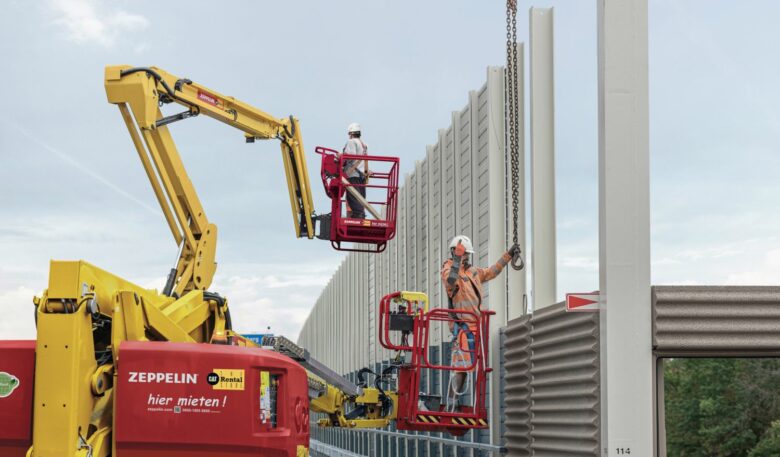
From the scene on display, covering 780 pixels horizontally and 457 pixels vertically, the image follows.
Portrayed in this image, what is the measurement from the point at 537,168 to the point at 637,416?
481 cm

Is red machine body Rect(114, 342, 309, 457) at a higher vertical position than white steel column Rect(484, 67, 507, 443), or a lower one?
lower

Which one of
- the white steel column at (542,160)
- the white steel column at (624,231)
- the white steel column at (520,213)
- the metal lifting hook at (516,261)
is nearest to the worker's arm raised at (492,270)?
the metal lifting hook at (516,261)

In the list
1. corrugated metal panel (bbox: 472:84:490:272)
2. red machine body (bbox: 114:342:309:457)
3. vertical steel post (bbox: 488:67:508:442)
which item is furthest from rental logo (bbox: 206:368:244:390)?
corrugated metal panel (bbox: 472:84:490:272)

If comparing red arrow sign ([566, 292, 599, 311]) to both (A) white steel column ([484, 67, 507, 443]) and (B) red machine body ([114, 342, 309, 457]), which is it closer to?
(B) red machine body ([114, 342, 309, 457])

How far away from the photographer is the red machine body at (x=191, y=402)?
9648mm

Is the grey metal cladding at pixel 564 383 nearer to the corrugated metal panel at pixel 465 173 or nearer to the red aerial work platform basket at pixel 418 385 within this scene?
the red aerial work platform basket at pixel 418 385

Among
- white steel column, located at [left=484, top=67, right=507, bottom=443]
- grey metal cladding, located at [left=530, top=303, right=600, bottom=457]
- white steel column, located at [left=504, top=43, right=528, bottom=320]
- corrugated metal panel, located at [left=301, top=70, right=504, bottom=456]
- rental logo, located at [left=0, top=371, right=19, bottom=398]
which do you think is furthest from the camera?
corrugated metal panel, located at [left=301, top=70, right=504, bottom=456]

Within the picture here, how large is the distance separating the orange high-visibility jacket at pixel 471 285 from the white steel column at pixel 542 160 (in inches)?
19.2

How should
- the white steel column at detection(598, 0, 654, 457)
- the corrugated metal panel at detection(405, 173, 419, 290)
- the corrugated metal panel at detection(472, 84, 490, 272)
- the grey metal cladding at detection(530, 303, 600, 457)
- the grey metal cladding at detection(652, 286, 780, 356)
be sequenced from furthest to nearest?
the corrugated metal panel at detection(405, 173, 419, 290) < the corrugated metal panel at detection(472, 84, 490, 272) < the grey metal cladding at detection(530, 303, 600, 457) < the grey metal cladding at detection(652, 286, 780, 356) < the white steel column at detection(598, 0, 654, 457)

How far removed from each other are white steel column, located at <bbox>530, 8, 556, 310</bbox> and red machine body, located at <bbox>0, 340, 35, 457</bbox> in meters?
7.22

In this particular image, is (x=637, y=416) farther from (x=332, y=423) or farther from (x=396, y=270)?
(x=396, y=270)

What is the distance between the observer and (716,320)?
39.3 feet

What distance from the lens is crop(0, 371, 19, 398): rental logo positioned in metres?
9.75

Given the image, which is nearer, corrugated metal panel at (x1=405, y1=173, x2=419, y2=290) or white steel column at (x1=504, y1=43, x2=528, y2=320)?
white steel column at (x1=504, y1=43, x2=528, y2=320)
